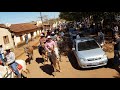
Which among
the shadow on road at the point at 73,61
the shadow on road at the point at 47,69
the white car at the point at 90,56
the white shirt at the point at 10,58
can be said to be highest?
the white shirt at the point at 10,58

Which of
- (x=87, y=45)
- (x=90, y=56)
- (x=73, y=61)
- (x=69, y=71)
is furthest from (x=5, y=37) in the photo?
(x=90, y=56)

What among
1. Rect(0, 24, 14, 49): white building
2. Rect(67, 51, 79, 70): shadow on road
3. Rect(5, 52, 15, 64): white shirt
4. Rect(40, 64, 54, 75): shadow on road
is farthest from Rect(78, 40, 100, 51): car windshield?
Rect(0, 24, 14, 49): white building

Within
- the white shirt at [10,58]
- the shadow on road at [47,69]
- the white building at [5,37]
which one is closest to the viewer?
the white shirt at [10,58]

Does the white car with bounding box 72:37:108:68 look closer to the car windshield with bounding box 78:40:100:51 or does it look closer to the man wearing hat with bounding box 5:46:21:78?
the car windshield with bounding box 78:40:100:51

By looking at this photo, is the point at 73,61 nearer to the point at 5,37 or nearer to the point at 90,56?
the point at 90,56

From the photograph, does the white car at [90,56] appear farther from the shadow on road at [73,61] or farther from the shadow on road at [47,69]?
the shadow on road at [47,69]

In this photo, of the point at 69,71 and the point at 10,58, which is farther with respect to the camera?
the point at 69,71

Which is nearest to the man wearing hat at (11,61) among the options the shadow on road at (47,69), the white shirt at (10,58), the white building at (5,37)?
the white shirt at (10,58)

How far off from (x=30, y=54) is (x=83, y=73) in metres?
4.23

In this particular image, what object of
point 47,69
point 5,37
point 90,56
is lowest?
point 47,69
